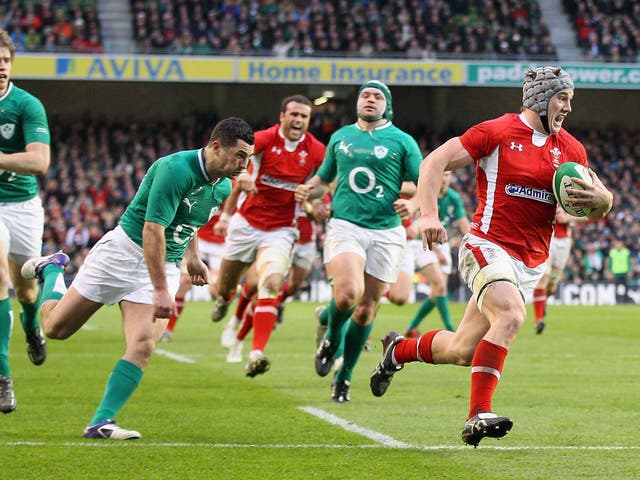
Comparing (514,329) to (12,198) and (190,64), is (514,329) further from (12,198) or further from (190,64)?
(190,64)

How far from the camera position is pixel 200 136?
38125 millimetres

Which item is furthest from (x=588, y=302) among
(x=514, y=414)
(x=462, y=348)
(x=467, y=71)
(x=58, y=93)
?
(x=462, y=348)

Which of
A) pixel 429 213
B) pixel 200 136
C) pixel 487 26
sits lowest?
pixel 429 213

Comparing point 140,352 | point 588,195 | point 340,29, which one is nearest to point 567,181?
point 588,195

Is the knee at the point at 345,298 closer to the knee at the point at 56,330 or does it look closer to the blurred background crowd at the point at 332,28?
the knee at the point at 56,330

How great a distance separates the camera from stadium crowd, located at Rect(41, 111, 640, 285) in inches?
1206

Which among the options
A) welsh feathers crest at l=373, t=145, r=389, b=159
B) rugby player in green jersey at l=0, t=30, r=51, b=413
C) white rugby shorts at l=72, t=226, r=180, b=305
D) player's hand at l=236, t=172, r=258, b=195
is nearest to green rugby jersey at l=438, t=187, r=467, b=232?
player's hand at l=236, t=172, r=258, b=195

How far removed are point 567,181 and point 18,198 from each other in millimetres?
4192

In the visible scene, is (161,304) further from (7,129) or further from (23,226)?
(23,226)

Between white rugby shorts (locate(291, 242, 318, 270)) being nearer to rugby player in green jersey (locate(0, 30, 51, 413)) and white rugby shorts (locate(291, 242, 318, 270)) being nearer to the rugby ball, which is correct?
rugby player in green jersey (locate(0, 30, 51, 413))

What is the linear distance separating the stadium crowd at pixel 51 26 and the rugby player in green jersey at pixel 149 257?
28.9 meters

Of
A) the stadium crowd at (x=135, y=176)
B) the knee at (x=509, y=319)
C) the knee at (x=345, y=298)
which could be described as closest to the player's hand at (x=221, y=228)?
the knee at (x=345, y=298)

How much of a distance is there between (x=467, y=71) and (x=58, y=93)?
13.4m

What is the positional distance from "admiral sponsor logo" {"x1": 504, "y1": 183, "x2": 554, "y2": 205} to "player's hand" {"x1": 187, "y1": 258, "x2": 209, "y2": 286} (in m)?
2.03
